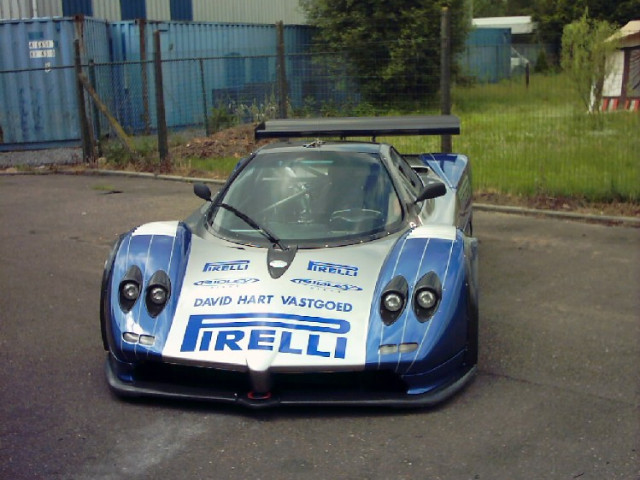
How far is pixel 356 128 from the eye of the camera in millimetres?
7312

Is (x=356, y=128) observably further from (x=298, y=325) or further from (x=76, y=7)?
(x=76, y=7)

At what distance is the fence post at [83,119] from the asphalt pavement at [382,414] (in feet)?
25.0

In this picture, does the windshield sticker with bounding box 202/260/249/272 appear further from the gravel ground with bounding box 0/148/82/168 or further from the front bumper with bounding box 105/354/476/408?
the gravel ground with bounding box 0/148/82/168

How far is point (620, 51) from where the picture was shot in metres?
14.8

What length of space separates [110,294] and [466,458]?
2.23 metres

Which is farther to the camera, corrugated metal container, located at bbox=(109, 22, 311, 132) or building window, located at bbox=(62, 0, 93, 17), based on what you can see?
building window, located at bbox=(62, 0, 93, 17)

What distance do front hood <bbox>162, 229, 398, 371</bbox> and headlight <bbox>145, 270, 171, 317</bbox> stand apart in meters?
0.09

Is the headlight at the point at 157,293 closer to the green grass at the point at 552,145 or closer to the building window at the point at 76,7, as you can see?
the green grass at the point at 552,145

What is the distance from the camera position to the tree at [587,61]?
11469mm

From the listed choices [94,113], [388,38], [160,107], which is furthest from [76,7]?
[160,107]

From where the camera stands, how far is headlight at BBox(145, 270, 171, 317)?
185 inches

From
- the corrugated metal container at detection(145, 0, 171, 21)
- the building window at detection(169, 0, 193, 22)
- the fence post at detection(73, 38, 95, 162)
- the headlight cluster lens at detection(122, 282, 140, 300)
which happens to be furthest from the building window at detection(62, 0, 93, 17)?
the headlight cluster lens at detection(122, 282, 140, 300)

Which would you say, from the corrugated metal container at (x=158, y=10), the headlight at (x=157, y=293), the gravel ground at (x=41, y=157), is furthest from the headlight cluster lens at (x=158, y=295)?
the corrugated metal container at (x=158, y=10)

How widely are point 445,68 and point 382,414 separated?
7.75m
